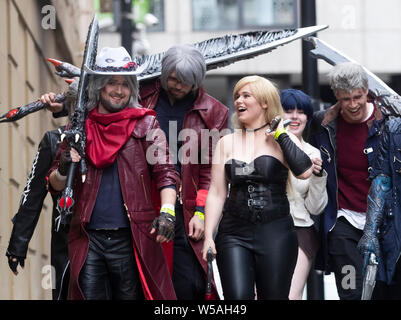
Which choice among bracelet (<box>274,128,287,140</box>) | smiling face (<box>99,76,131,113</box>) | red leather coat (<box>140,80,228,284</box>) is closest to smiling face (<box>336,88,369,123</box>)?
red leather coat (<box>140,80,228,284</box>)

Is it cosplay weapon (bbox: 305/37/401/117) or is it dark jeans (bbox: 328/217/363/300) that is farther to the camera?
dark jeans (bbox: 328/217/363/300)

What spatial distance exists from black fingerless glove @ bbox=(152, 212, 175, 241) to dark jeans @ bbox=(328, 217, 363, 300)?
1.95 m

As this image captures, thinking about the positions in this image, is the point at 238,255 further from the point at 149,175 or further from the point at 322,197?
the point at 322,197

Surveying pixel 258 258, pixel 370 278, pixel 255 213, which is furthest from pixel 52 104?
pixel 370 278

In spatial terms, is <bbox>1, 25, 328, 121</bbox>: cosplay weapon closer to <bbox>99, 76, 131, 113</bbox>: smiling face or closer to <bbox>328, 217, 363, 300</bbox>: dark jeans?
<bbox>99, 76, 131, 113</bbox>: smiling face

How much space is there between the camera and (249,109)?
705 cm

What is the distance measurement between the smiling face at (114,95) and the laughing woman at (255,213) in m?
0.74

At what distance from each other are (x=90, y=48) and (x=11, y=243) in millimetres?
1567

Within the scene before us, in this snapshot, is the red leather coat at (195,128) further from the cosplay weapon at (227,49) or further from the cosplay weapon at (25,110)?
the cosplay weapon at (25,110)

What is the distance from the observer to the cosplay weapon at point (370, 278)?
24.6 ft

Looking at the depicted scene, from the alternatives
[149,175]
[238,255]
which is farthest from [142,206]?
[238,255]

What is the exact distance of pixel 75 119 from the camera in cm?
675

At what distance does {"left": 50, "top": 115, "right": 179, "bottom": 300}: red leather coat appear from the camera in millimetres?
6566

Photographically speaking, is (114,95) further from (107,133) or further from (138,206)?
(138,206)
